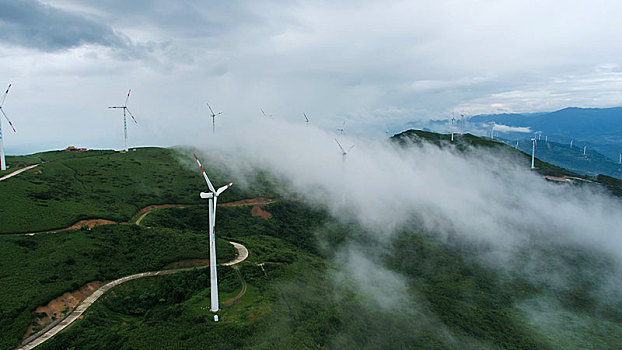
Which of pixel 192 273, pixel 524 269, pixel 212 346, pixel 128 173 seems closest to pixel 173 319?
pixel 212 346

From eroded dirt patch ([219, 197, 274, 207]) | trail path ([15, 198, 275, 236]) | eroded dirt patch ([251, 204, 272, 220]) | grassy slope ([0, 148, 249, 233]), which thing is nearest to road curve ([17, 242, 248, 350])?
trail path ([15, 198, 275, 236])

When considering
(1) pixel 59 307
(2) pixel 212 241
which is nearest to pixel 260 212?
(2) pixel 212 241

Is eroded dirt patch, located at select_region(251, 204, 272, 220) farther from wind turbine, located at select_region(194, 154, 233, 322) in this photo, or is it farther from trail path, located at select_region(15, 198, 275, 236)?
wind turbine, located at select_region(194, 154, 233, 322)

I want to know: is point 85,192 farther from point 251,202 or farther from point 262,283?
point 262,283

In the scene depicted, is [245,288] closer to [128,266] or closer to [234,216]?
[128,266]

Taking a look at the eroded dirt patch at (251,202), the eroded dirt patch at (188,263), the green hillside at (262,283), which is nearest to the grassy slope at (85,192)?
the green hillside at (262,283)

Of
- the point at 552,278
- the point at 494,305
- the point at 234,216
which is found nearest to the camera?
the point at 494,305

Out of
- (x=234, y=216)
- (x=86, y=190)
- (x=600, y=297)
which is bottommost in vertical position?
(x=600, y=297)

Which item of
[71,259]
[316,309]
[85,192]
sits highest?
[85,192]
